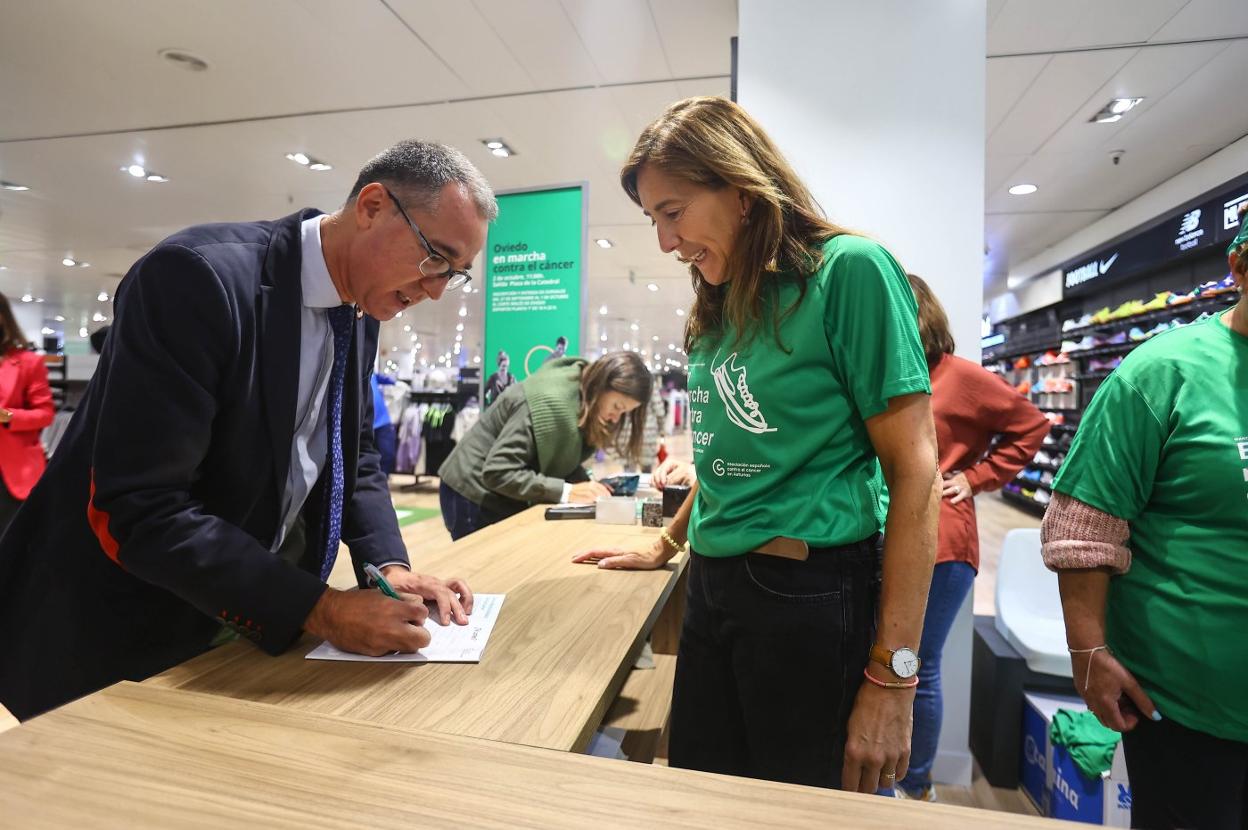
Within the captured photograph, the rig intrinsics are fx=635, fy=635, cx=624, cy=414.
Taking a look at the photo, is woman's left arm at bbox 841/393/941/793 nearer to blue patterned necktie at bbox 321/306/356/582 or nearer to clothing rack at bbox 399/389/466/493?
blue patterned necktie at bbox 321/306/356/582

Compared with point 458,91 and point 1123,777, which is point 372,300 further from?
point 458,91

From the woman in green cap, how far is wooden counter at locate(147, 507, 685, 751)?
85 cm

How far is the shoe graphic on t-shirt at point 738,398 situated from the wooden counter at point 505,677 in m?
0.45

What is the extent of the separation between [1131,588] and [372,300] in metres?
1.52

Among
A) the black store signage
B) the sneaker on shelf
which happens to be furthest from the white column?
the sneaker on shelf

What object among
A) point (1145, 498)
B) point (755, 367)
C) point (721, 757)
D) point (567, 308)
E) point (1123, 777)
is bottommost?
point (1123, 777)

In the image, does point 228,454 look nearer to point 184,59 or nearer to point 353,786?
point 353,786

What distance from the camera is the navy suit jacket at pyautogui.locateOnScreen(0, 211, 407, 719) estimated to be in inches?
34.8

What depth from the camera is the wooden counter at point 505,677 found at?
822 mm

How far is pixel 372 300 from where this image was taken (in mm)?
1218

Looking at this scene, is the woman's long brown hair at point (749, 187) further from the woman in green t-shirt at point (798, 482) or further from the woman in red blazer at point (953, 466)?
the woman in red blazer at point (953, 466)

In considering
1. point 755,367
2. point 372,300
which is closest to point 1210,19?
point 755,367

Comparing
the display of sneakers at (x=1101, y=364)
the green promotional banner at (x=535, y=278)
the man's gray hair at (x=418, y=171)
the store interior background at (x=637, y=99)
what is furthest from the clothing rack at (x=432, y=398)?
the display of sneakers at (x=1101, y=364)

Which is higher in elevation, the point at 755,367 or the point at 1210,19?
the point at 1210,19
